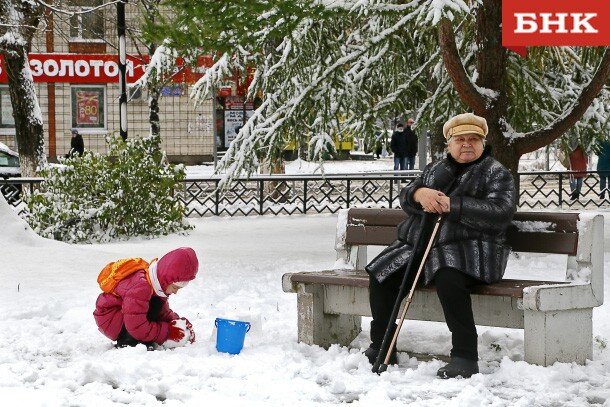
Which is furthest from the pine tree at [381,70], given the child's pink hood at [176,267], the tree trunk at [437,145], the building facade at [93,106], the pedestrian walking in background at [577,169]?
the building facade at [93,106]

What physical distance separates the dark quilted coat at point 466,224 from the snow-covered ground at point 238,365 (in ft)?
1.92

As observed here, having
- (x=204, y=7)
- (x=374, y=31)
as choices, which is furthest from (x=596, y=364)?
(x=374, y=31)

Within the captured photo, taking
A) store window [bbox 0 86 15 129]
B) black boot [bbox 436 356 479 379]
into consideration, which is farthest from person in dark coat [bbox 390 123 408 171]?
black boot [bbox 436 356 479 379]

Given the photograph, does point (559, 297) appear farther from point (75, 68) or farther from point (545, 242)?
point (75, 68)

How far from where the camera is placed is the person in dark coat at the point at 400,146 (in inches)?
1229

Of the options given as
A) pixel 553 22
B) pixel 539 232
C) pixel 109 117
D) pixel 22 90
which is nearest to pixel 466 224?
pixel 539 232

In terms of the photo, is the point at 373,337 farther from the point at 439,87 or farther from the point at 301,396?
the point at 439,87

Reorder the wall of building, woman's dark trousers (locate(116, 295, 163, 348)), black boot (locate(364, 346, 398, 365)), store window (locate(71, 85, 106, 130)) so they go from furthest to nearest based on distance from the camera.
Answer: store window (locate(71, 85, 106, 130))
the wall of building
woman's dark trousers (locate(116, 295, 163, 348))
black boot (locate(364, 346, 398, 365))

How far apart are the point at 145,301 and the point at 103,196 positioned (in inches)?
347

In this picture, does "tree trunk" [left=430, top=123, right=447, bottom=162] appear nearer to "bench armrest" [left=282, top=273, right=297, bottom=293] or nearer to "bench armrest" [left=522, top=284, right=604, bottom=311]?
"bench armrest" [left=282, top=273, right=297, bottom=293]

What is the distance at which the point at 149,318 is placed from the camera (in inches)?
293

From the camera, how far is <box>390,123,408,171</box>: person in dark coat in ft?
102

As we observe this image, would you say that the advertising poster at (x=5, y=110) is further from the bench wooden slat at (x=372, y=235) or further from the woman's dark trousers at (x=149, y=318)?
the woman's dark trousers at (x=149, y=318)

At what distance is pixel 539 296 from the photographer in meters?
6.63
